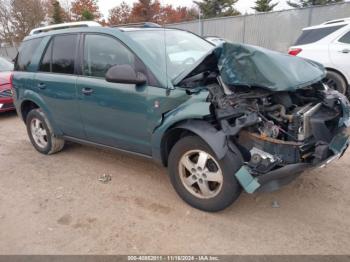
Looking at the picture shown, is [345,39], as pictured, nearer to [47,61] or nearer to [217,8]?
[47,61]

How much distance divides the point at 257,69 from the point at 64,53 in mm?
2686

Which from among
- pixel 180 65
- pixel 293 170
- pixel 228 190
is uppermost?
pixel 180 65

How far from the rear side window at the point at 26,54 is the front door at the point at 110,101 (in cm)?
135

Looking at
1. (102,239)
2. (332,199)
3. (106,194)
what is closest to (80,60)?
(106,194)

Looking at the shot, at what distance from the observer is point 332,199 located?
333 centimetres

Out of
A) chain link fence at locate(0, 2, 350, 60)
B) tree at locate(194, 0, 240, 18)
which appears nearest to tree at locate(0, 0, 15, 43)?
tree at locate(194, 0, 240, 18)

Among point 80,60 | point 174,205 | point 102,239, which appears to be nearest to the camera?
point 102,239

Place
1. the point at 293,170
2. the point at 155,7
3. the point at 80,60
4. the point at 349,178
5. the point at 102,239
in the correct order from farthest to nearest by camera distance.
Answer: the point at 155,7 < the point at 80,60 < the point at 349,178 < the point at 102,239 < the point at 293,170

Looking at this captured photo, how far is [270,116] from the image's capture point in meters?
2.99

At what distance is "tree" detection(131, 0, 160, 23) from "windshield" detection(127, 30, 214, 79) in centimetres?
3388

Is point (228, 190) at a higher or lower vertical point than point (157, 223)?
higher

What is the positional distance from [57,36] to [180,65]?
2.03 meters

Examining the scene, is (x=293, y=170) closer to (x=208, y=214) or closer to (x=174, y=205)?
(x=208, y=214)

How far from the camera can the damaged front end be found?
9.31 ft
